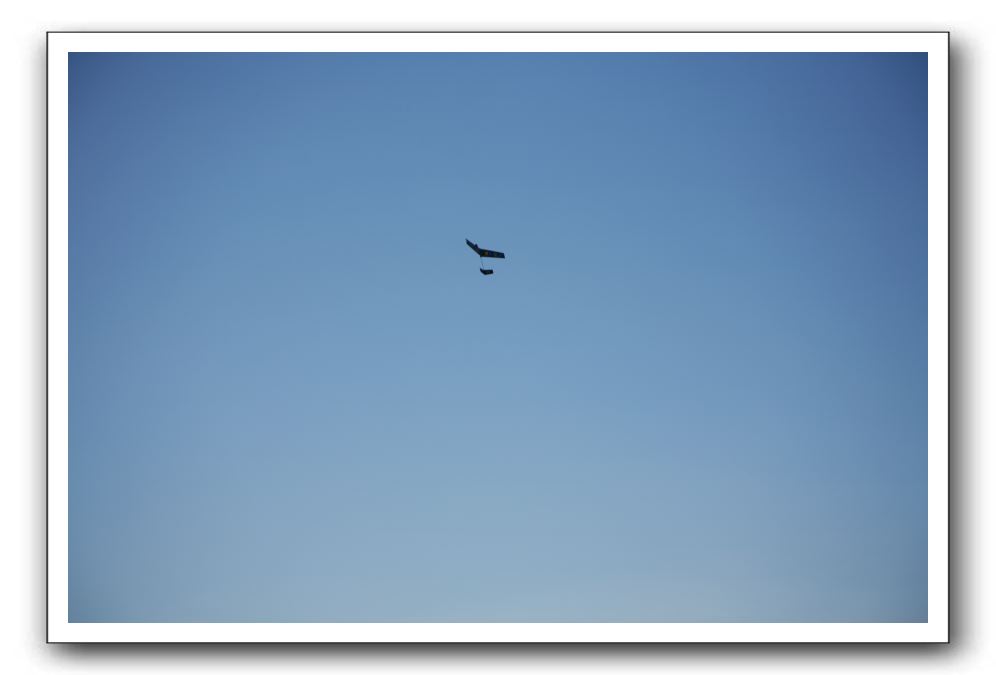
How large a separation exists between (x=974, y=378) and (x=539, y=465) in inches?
66.0

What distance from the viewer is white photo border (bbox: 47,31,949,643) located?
486 centimetres

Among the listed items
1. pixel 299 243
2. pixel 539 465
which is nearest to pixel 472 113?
pixel 299 243

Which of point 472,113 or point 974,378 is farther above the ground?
point 472,113

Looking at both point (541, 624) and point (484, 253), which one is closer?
point (541, 624)

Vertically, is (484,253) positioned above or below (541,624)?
above

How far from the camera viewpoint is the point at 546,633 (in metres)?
4.88

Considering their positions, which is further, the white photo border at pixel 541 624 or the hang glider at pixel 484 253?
the hang glider at pixel 484 253

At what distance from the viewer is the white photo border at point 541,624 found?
16.0 feet

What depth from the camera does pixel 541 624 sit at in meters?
4.89

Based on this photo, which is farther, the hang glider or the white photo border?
the hang glider

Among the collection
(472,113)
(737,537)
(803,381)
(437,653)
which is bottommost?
(437,653)

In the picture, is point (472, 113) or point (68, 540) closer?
point (68, 540)

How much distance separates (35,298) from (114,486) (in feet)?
2.53
